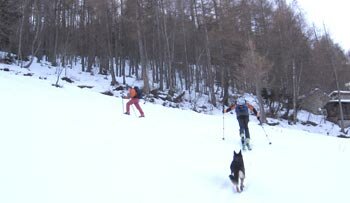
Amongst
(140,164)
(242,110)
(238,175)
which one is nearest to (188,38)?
(242,110)

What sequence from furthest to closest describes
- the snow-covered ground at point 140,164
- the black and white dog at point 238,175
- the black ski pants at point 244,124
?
the black ski pants at point 244,124 → the black and white dog at point 238,175 → the snow-covered ground at point 140,164

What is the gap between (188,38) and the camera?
42.3 m

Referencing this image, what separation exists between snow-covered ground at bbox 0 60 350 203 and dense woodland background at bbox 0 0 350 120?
66.5 ft

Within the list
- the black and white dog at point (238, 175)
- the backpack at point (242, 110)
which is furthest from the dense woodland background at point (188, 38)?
the black and white dog at point (238, 175)

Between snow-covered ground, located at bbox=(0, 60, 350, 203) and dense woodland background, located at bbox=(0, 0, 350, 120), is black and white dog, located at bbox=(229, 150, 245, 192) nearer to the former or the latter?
snow-covered ground, located at bbox=(0, 60, 350, 203)

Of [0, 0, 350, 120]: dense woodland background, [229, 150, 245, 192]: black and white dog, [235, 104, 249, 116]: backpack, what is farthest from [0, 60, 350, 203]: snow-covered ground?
[0, 0, 350, 120]: dense woodland background

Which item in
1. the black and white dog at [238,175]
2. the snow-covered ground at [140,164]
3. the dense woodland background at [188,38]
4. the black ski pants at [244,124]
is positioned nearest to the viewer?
the snow-covered ground at [140,164]

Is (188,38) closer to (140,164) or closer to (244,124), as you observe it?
(244,124)

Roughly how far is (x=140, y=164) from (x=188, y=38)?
35.4 meters

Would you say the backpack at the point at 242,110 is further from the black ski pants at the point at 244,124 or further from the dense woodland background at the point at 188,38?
the dense woodland background at the point at 188,38

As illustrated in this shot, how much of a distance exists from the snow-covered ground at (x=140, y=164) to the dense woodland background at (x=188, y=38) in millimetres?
20281

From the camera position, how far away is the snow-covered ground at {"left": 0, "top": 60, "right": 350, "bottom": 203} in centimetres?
637

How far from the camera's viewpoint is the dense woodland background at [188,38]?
1362 inches

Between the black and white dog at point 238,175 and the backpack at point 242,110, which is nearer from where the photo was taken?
the black and white dog at point 238,175
